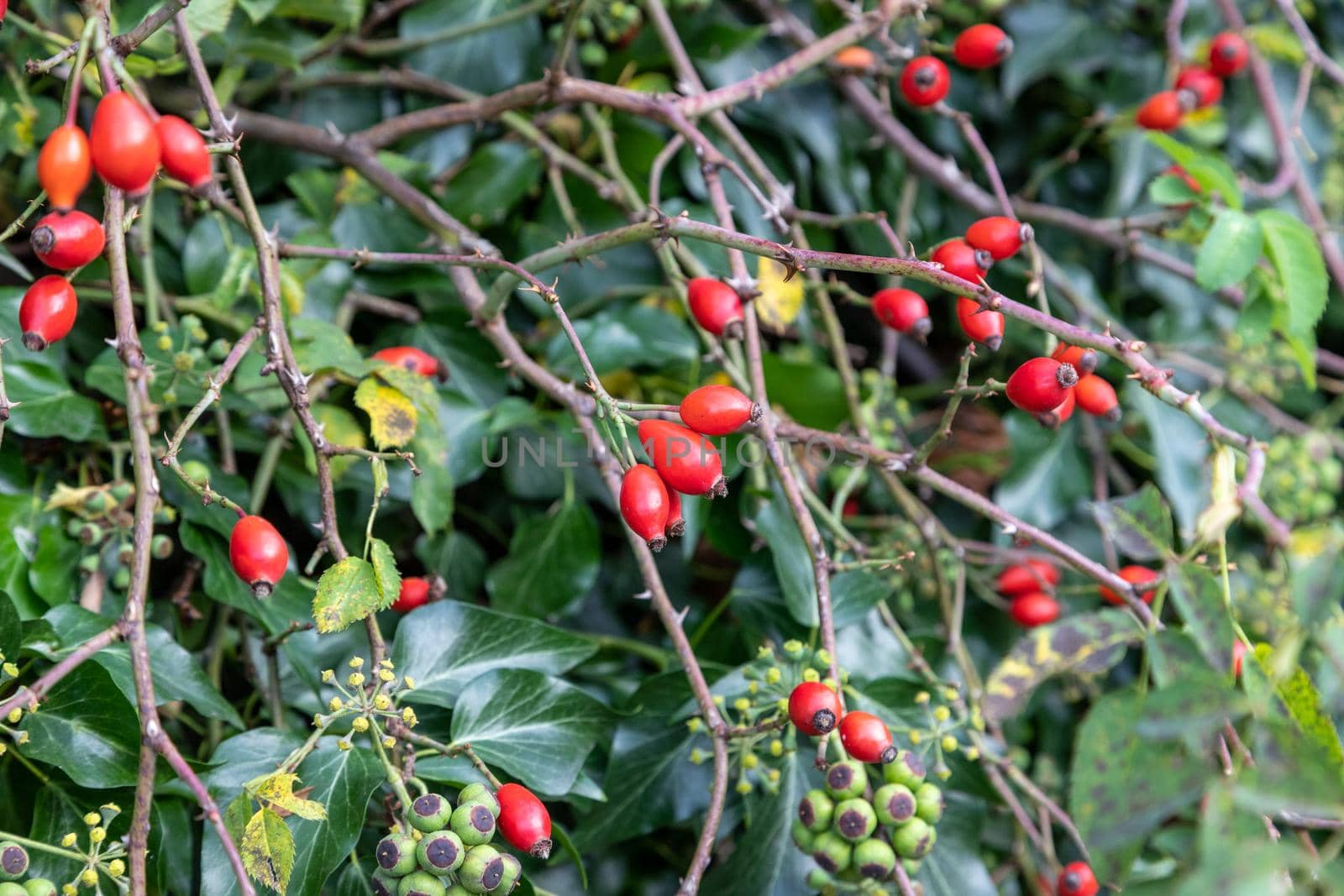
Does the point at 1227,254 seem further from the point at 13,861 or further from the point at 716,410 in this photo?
the point at 13,861

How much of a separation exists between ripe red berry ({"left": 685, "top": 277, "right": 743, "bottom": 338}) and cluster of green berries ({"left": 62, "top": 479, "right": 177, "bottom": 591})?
0.62 meters

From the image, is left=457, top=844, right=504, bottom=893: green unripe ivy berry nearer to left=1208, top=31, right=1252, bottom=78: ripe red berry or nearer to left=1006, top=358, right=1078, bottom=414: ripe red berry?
left=1006, top=358, right=1078, bottom=414: ripe red berry

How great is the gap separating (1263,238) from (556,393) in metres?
1.01

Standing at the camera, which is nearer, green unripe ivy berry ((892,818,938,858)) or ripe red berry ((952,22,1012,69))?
green unripe ivy berry ((892,818,938,858))

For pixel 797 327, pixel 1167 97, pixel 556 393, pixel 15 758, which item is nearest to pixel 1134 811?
pixel 556 393

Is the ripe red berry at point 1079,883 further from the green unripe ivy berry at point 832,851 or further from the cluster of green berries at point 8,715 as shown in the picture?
the cluster of green berries at point 8,715

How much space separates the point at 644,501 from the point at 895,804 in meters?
0.39

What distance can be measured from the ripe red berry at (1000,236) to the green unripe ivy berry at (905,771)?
1.72 feet

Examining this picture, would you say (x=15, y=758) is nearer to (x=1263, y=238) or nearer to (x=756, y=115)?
(x=756, y=115)

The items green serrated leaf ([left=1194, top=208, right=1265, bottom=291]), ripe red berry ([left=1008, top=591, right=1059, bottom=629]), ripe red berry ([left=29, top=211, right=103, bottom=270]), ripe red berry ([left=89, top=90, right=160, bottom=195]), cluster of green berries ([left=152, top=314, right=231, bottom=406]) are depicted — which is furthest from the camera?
ripe red berry ([left=1008, top=591, right=1059, bottom=629])

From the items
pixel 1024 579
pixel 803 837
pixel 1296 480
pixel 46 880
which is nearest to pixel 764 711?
pixel 803 837

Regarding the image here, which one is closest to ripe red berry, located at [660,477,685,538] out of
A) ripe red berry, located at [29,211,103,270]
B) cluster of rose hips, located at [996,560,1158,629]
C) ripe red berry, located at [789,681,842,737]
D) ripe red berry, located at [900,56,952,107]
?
ripe red berry, located at [789,681,842,737]

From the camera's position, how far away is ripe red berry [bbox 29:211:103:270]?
2.67 ft

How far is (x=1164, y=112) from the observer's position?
5.79ft
